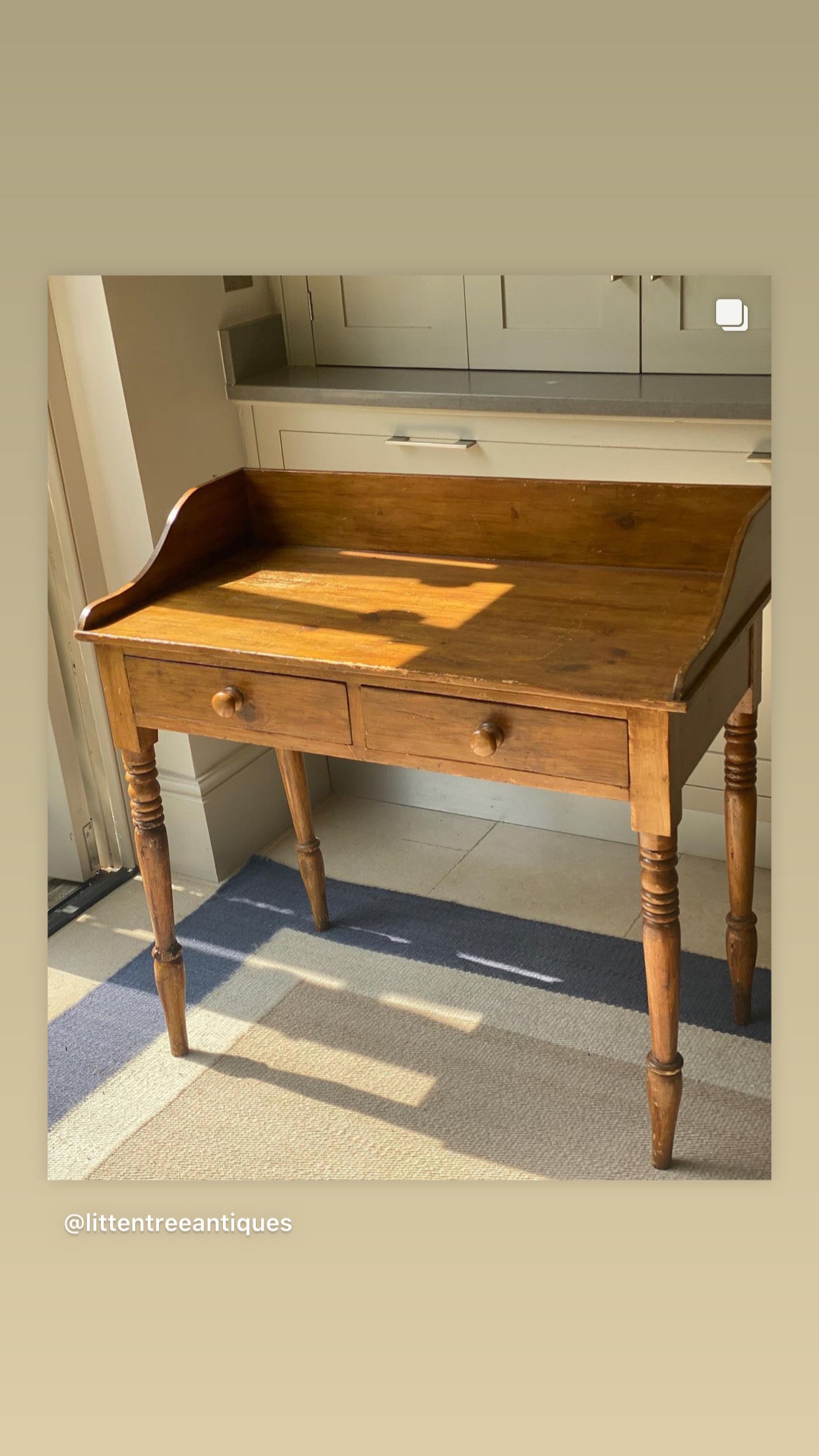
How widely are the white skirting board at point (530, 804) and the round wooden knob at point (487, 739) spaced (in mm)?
1147

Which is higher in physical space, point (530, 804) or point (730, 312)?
point (730, 312)

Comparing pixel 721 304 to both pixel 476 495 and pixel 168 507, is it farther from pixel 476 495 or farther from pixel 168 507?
pixel 168 507

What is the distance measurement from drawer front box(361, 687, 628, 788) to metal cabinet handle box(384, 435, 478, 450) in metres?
1.05

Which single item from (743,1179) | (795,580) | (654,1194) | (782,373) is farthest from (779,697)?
(743,1179)

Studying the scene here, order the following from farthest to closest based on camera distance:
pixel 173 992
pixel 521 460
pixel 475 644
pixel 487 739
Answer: pixel 521 460, pixel 173 992, pixel 475 644, pixel 487 739

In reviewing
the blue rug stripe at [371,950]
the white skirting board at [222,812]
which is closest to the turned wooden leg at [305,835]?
the blue rug stripe at [371,950]

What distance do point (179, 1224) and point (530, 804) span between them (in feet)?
5.53

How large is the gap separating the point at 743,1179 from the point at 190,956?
1.27 metres

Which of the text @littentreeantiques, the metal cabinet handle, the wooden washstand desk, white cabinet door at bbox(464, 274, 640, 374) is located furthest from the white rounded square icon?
the text @littentreeantiques

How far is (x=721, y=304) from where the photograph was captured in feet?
9.09

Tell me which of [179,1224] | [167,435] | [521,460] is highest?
[167,435]

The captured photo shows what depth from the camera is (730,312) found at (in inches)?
109

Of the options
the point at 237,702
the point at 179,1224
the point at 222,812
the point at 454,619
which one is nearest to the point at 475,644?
the point at 454,619

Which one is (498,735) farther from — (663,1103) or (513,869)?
(513,869)
